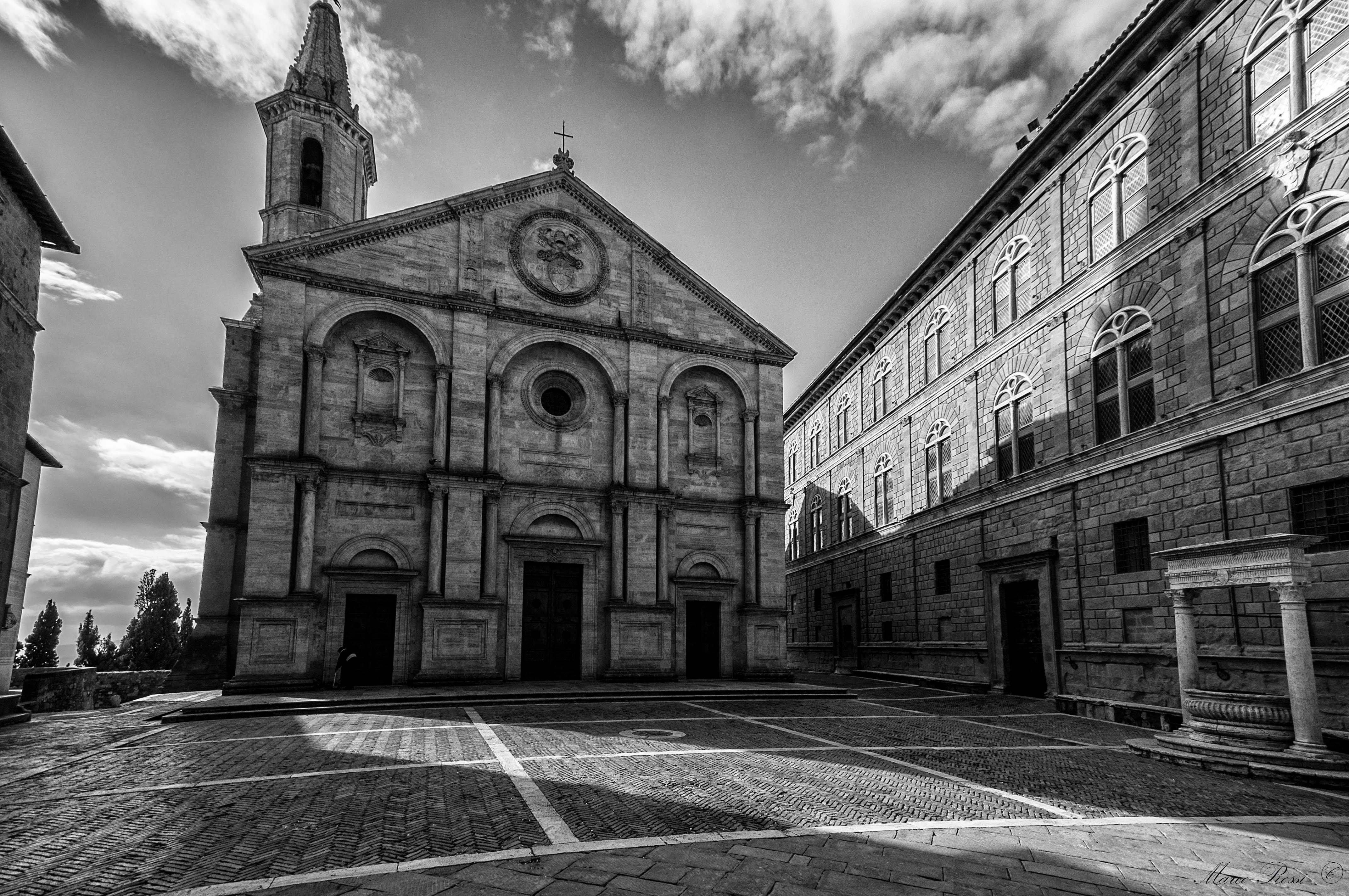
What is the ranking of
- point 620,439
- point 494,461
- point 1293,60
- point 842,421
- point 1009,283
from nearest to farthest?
point 1293,60 < point 494,461 < point 1009,283 < point 620,439 < point 842,421

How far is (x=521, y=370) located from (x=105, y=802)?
60.6 ft

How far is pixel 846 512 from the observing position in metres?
39.0

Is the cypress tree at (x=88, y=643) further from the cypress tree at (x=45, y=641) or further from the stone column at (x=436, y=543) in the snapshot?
the stone column at (x=436, y=543)

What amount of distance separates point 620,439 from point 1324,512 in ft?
60.0

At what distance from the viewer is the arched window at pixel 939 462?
29047 millimetres

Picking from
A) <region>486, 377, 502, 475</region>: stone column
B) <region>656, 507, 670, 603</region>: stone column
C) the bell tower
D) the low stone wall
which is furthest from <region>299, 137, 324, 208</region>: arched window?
<region>656, 507, 670, 603</region>: stone column

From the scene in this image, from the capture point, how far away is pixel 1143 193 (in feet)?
63.8

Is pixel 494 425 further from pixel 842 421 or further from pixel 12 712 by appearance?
pixel 842 421

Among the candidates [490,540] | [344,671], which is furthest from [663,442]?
[344,671]

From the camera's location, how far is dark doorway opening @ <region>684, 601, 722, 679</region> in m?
26.4

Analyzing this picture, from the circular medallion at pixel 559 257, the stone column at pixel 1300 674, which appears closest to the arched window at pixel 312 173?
the circular medallion at pixel 559 257

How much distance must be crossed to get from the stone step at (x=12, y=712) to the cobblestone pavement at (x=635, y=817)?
8.82 feet

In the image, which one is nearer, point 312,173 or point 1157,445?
point 1157,445

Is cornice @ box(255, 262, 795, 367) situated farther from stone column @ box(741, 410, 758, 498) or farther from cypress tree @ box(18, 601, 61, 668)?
cypress tree @ box(18, 601, 61, 668)
